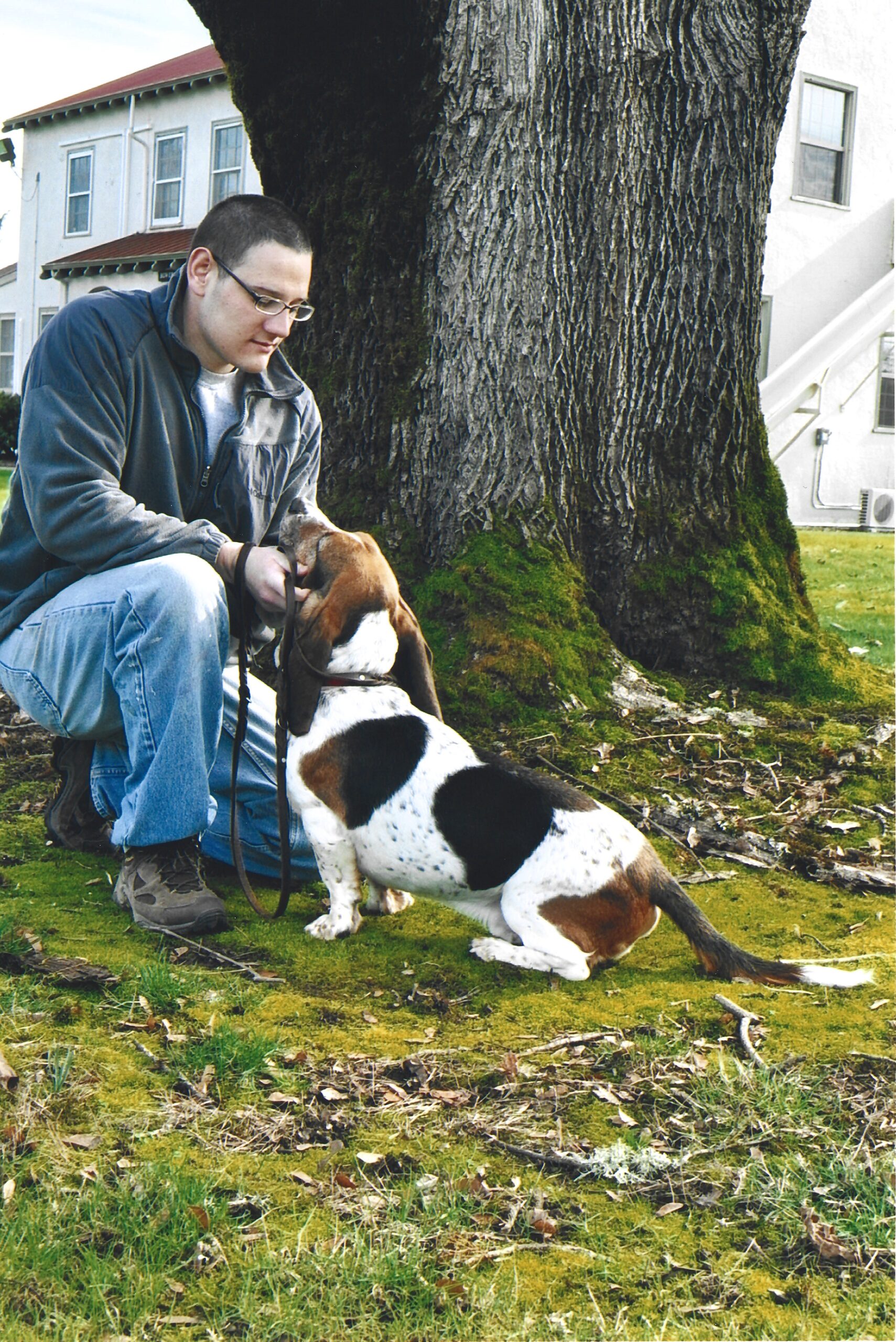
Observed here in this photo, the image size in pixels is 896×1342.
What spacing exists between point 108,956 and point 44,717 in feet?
3.35

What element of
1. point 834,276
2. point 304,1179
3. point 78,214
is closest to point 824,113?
point 834,276

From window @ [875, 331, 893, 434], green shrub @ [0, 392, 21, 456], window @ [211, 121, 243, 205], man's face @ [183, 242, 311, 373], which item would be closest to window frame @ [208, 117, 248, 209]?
window @ [211, 121, 243, 205]

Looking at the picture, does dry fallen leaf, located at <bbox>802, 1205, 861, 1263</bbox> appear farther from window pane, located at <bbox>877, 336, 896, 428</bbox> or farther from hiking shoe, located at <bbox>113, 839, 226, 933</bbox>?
window pane, located at <bbox>877, 336, 896, 428</bbox>

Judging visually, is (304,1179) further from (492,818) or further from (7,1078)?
(492,818)

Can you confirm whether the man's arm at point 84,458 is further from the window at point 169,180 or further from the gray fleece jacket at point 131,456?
the window at point 169,180

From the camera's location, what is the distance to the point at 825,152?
19.3 m

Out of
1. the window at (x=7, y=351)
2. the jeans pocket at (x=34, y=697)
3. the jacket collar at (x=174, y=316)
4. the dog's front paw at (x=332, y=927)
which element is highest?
the window at (x=7, y=351)

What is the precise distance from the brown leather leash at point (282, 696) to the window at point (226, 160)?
19.8m

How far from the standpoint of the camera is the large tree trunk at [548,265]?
552 centimetres

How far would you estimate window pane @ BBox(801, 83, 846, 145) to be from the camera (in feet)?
61.7

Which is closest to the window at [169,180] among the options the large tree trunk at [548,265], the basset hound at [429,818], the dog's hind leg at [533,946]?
the large tree trunk at [548,265]

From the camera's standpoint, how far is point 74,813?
4621 mm

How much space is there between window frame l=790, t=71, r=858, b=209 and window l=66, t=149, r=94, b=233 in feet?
48.4

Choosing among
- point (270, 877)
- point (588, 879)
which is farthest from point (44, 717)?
point (588, 879)
